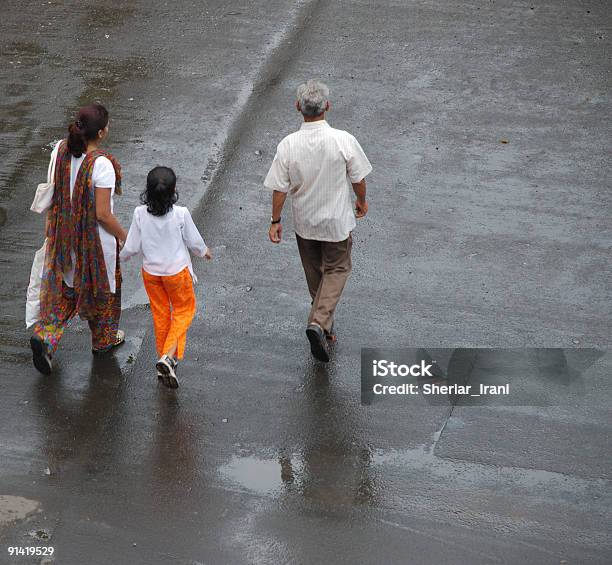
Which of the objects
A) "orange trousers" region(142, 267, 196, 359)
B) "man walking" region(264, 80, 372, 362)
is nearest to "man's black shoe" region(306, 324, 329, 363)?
"man walking" region(264, 80, 372, 362)

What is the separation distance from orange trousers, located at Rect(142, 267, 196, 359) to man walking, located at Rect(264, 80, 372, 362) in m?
0.69

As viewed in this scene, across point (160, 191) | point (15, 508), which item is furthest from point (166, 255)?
point (15, 508)

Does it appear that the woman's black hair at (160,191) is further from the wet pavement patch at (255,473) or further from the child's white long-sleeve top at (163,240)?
the wet pavement patch at (255,473)

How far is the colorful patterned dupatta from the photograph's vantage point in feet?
20.7

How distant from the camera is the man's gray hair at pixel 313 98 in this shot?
632 cm

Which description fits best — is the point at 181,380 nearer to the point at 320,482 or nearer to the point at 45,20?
the point at 320,482

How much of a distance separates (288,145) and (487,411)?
2092 mm

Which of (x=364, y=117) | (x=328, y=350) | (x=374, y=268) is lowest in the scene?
(x=328, y=350)

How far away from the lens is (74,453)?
6.09m

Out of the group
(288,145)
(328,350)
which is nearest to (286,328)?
(328,350)

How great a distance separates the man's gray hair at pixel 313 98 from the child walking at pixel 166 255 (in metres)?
0.94

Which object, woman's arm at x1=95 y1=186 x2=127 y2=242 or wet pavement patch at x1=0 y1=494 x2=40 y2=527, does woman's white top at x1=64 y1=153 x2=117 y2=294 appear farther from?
wet pavement patch at x1=0 y1=494 x2=40 y2=527

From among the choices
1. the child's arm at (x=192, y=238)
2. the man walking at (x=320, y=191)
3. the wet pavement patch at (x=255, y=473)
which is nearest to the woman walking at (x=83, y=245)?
the child's arm at (x=192, y=238)

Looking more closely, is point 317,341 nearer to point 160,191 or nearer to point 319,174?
point 319,174
